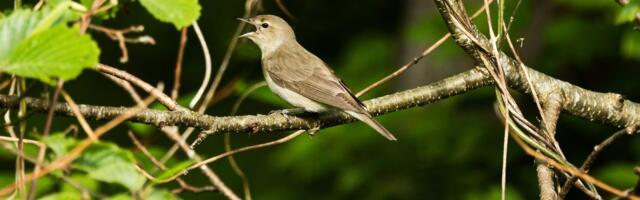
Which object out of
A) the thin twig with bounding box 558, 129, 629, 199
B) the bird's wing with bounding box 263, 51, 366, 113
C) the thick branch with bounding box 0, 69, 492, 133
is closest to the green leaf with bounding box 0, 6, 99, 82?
the thick branch with bounding box 0, 69, 492, 133

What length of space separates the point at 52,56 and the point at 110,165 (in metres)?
0.25

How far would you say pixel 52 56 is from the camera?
67.9 inches

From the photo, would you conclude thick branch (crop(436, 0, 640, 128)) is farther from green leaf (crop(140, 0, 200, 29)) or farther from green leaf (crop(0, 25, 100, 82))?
green leaf (crop(0, 25, 100, 82))

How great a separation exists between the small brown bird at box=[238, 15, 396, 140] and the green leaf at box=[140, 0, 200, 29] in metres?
1.48

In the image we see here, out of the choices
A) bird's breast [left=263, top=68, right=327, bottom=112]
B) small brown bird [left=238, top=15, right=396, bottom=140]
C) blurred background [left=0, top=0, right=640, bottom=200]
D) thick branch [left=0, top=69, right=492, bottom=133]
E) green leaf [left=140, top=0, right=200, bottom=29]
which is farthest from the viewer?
blurred background [left=0, top=0, right=640, bottom=200]

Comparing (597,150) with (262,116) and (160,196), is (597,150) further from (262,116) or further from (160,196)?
(262,116)

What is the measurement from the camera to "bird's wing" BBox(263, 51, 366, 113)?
425 cm

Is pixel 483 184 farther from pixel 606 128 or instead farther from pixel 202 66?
pixel 202 66

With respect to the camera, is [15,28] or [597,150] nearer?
[15,28]

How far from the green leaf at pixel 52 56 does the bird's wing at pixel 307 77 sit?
2282mm

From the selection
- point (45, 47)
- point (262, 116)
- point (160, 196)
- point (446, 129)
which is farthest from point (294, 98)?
point (45, 47)

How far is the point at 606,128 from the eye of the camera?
5.77 meters

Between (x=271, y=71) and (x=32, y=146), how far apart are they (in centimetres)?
203

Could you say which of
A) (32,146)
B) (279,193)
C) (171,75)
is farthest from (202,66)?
(32,146)
